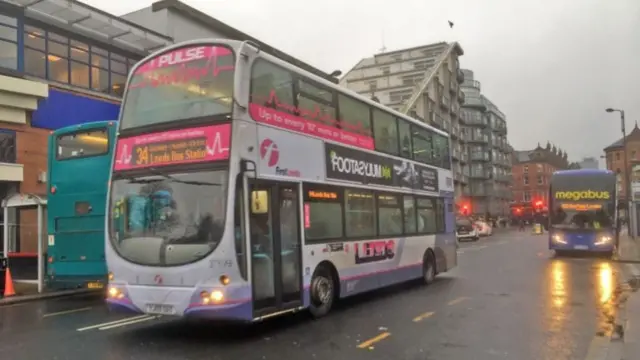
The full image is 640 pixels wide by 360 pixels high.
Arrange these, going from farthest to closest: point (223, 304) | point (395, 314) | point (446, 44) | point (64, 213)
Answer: point (446, 44) → point (64, 213) → point (395, 314) → point (223, 304)

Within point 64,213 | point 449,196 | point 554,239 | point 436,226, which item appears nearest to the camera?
point 64,213

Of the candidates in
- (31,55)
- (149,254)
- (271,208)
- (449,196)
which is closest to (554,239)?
(449,196)

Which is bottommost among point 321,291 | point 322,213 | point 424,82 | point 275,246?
point 321,291

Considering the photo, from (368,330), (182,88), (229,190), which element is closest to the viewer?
(229,190)

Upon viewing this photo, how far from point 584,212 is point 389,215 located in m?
13.9

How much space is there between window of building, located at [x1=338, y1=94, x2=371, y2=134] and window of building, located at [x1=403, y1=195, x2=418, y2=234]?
2387 mm

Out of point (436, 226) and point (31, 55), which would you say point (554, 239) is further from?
point (31, 55)

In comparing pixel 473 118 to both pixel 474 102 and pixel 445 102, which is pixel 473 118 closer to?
pixel 474 102

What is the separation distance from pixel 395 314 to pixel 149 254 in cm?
477

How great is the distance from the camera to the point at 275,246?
898cm

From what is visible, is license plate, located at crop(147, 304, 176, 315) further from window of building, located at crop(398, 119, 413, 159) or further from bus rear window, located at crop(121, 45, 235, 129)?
window of building, located at crop(398, 119, 413, 159)

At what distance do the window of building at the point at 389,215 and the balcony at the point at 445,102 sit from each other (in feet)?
212

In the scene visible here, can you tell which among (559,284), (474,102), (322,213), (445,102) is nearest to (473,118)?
(474,102)

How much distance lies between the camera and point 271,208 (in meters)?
8.98
